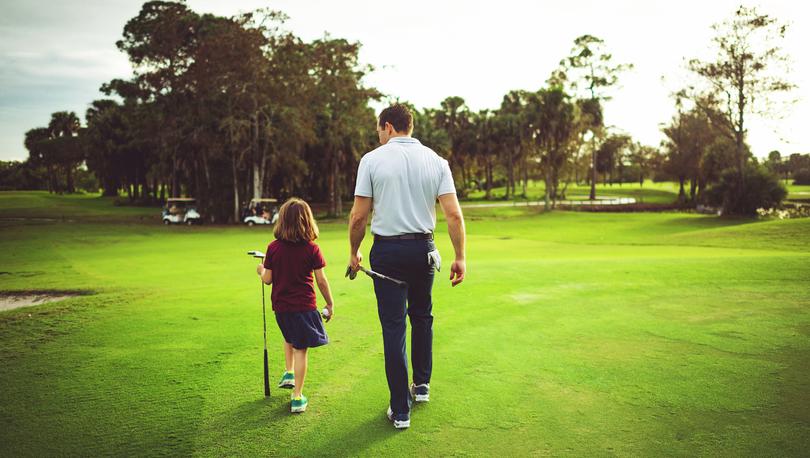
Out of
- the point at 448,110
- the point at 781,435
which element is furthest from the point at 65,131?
the point at 781,435

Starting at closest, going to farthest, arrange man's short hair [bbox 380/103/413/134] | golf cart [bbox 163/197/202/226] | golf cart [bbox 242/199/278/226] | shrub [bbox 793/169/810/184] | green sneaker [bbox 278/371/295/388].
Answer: man's short hair [bbox 380/103/413/134] → green sneaker [bbox 278/371/295/388] → golf cart [bbox 242/199/278/226] → golf cart [bbox 163/197/202/226] → shrub [bbox 793/169/810/184]

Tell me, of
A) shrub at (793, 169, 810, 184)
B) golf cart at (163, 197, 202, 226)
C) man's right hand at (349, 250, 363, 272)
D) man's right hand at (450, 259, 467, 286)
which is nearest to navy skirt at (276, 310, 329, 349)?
man's right hand at (349, 250, 363, 272)

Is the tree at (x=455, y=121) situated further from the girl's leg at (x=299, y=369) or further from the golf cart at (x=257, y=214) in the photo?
the girl's leg at (x=299, y=369)

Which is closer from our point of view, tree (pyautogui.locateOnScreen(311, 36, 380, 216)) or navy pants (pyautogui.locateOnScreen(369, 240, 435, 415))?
navy pants (pyautogui.locateOnScreen(369, 240, 435, 415))

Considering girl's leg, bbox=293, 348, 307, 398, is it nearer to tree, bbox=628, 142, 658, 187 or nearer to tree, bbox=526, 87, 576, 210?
tree, bbox=526, 87, 576, 210

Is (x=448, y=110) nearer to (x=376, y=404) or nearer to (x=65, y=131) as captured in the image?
(x=65, y=131)

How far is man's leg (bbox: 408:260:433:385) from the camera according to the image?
500 cm

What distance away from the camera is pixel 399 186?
480 cm

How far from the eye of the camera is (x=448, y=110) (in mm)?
87312

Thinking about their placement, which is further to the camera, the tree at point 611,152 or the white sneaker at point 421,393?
the tree at point 611,152

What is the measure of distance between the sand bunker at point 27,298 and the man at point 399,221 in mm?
9207

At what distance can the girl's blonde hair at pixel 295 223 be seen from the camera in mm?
5043

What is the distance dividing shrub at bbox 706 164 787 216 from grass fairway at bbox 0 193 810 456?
31.4 metres

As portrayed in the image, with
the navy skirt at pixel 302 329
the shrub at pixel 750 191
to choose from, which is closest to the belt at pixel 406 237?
the navy skirt at pixel 302 329
